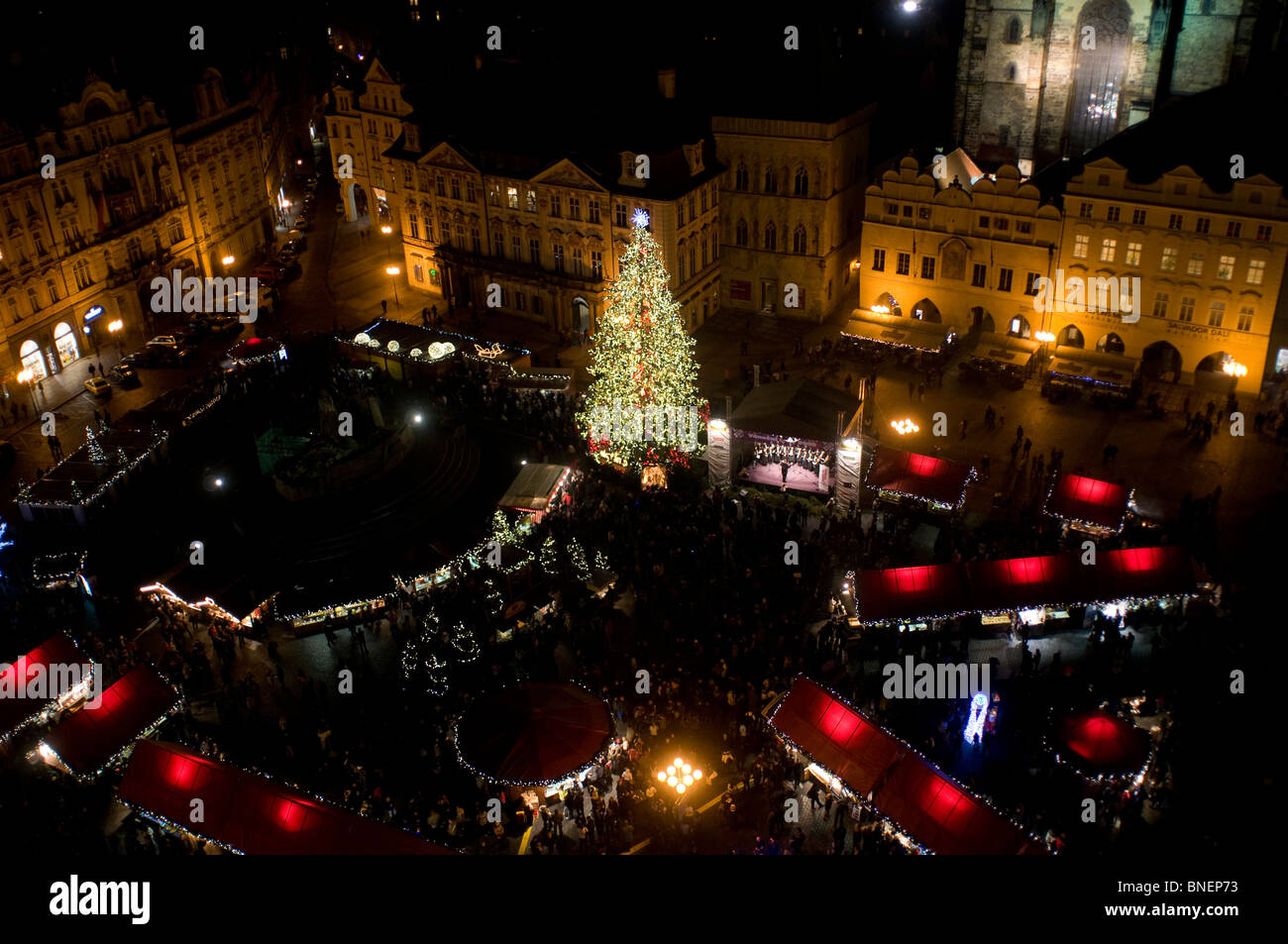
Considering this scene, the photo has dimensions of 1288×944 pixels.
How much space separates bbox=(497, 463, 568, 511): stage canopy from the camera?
34906mm

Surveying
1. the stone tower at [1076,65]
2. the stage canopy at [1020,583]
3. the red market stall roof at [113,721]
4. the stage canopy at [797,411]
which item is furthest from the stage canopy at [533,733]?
the stone tower at [1076,65]

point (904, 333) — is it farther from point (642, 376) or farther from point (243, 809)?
point (243, 809)

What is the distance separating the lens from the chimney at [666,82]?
48.2 m

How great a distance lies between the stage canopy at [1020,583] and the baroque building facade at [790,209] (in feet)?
84.9

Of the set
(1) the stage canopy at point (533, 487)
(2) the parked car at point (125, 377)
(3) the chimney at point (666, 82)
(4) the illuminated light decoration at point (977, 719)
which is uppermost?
(3) the chimney at point (666, 82)

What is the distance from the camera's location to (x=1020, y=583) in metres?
29.0

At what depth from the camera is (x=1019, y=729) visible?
1041 inches

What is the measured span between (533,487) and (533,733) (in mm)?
12836

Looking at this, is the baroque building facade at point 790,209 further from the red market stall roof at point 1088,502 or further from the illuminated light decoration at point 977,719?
the illuminated light decoration at point 977,719

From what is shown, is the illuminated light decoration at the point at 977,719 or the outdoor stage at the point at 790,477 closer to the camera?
the illuminated light decoration at the point at 977,719

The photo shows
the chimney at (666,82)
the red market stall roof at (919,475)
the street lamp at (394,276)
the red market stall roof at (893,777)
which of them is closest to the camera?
the red market stall roof at (893,777)
